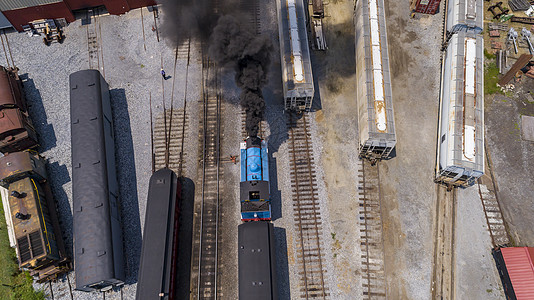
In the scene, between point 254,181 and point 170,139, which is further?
point 170,139

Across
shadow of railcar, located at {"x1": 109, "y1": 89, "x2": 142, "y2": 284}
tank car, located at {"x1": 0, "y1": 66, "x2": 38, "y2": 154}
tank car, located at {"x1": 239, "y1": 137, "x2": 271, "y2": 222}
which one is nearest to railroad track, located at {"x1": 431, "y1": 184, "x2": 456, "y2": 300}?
tank car, located at {"x1": 239, "y1": 137, "x2": 271, "y2": 222}

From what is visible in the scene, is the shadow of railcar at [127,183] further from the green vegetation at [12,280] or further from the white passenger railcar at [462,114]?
the white passenger railcar at [462,114]

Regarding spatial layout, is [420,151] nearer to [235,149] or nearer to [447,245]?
[447,245]

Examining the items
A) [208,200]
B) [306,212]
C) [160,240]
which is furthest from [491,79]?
[160,240]

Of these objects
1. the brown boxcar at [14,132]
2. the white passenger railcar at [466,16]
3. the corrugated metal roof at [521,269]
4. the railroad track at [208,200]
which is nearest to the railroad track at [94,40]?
the brown boxcar at [14,132]

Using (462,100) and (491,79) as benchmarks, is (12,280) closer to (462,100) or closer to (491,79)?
(462,100)
